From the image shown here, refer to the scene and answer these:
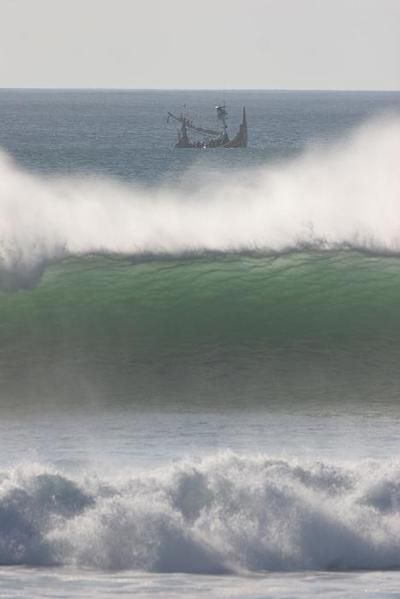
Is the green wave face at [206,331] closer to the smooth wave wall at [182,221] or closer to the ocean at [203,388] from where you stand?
the ocean at [203,388]

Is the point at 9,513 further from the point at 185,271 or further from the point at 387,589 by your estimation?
the point at 185,271

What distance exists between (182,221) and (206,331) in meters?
4.81

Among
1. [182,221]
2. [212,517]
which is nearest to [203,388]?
[212,517]

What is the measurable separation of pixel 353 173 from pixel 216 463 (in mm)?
16784

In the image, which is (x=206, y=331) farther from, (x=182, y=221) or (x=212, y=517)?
(x=212, y=517)

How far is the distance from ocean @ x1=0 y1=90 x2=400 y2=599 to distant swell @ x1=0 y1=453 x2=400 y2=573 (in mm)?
19

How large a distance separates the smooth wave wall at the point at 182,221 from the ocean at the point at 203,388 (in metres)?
0.05

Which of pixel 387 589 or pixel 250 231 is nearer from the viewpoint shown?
pixel 387 589

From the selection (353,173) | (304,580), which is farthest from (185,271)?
(304,580)

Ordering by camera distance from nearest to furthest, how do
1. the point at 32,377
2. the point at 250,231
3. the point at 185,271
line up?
the point at 32,377 < the point at 185,271 < the point at 250,231

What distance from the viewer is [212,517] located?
16.0 m

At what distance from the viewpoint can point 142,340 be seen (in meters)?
22.9

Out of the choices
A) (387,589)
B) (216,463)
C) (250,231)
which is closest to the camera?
(387,589)

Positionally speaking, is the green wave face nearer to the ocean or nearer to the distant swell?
the ocean
